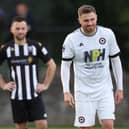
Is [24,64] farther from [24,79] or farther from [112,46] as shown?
[112,46]

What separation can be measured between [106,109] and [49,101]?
5953 millimetres

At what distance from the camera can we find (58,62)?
61.8ft

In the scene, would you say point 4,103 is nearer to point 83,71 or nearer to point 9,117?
point 9,117

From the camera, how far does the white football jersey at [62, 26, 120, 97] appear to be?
12.6 metres

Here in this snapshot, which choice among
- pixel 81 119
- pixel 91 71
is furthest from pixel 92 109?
pixel 91 71

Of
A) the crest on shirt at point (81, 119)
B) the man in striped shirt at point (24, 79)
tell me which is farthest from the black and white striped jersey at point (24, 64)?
the crest on shirt at point (81, 119)

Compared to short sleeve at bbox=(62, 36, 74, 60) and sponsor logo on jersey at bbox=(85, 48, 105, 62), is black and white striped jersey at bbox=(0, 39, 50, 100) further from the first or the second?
sponsor logo on jersey at bbox=(85, 48, 105, 62)

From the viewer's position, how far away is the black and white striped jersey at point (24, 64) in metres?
13.4

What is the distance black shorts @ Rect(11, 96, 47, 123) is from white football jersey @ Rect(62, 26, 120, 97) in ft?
3.08

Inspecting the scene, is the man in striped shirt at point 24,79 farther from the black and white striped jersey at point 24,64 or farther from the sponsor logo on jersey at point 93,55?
the sponsor logo on jersey at point 93,55

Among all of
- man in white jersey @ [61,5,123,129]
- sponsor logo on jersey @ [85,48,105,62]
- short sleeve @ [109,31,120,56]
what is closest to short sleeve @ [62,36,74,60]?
man in white jersey @ [61,5,123,129]

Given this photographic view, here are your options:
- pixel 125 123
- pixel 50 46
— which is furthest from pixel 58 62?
pixel 125 123

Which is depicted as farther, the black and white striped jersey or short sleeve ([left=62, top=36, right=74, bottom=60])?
the black and white striped jersey

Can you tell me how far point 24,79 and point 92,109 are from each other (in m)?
1.31
